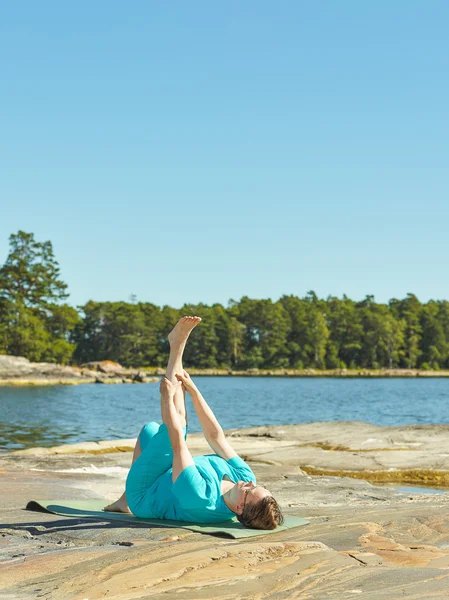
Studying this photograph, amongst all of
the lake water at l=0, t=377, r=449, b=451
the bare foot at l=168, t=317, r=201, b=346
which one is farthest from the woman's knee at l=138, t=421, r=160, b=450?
the lake water at l=0, t=377, r=449, b=451

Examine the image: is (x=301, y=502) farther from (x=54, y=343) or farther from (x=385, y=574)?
(x=54, y=343)

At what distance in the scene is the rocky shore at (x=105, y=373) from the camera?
66.8 meters

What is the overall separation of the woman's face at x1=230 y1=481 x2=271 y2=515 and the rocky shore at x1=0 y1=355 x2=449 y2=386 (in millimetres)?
62507

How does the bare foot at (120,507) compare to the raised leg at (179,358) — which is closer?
the raised leg at (179,358)

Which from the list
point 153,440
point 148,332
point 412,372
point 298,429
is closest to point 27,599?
point 153,440

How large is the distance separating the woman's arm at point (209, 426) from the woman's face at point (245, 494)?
1.44ft

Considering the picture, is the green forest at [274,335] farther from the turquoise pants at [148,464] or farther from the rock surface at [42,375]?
the turquoise pants at [148,464]

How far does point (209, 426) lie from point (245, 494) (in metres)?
0.72

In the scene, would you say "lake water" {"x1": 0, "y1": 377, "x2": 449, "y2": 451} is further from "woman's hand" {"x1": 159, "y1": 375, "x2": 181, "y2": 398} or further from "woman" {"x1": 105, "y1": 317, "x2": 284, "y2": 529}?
"woman's hand" {"x1": 159, "y1": 375, "x2": 181, "y2": 398}

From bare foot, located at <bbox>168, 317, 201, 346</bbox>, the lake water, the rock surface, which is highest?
bare foot, located at <bbox>168, 317, 201, 346</bbox>

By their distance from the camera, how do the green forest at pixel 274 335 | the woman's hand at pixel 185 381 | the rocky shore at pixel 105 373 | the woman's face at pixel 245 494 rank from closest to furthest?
the woman's face at pixel 245 494 < the woman's hand at pixel 185 381 < the rocky shore at pixel 105 373 < the green forest at pixel 274 335

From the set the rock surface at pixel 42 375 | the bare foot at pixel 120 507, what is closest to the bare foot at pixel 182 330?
the bare foot at pixel 120 507

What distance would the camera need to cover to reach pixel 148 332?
106 meters

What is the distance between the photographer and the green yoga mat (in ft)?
18.1
